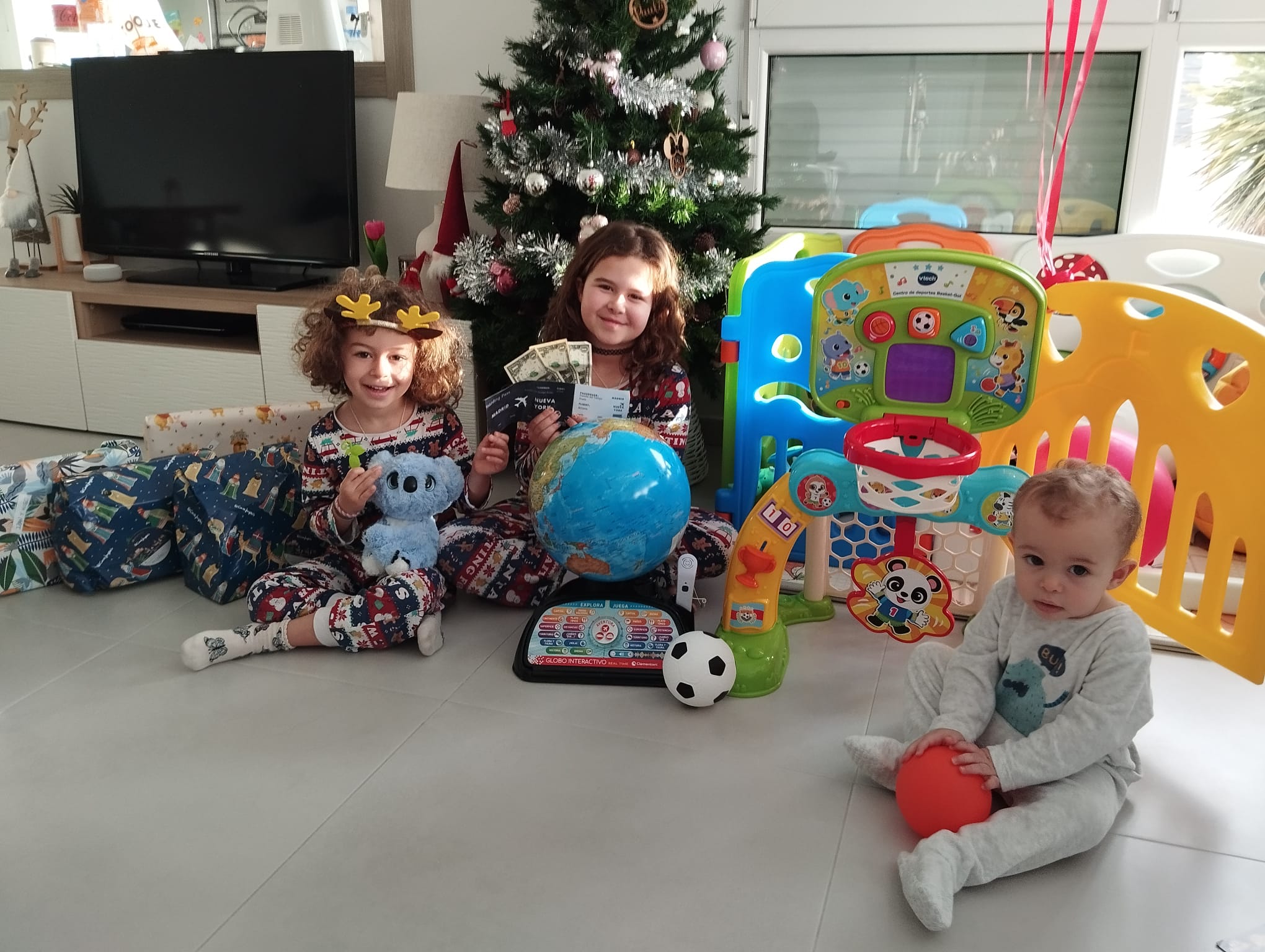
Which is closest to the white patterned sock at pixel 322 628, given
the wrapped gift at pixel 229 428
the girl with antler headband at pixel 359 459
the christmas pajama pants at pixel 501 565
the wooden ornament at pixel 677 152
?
the girl with antler headband at pixel 359 459

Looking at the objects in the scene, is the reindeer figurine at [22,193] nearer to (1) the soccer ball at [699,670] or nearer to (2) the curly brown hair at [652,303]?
(2) the curly brown hair at [652,303]

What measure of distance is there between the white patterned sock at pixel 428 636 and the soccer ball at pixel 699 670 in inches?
18.8

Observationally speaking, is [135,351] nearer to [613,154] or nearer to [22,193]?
[22,193]

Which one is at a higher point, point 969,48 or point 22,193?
point 969,48

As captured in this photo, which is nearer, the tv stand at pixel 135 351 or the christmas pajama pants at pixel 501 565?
the christmas pajama pants at pixel 501 565

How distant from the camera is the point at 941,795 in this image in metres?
1.39

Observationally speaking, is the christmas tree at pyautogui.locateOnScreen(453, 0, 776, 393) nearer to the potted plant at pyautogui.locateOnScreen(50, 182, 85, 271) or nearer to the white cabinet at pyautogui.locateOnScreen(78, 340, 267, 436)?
the white cabinet at pyautogui.locateOnScreen(78, 340, 267, 436)

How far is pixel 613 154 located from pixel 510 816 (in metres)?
1.62

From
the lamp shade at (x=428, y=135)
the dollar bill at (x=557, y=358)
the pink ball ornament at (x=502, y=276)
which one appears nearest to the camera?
the dollar bill at (x=557, y=358)

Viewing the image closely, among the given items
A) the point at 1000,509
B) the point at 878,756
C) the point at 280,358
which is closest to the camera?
the point at 878,756

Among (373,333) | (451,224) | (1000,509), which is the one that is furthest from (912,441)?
(451,224)

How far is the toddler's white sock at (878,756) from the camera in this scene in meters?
1.52

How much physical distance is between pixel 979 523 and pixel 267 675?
1.32 metres

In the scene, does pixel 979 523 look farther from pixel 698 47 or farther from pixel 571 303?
pixel 698 47
